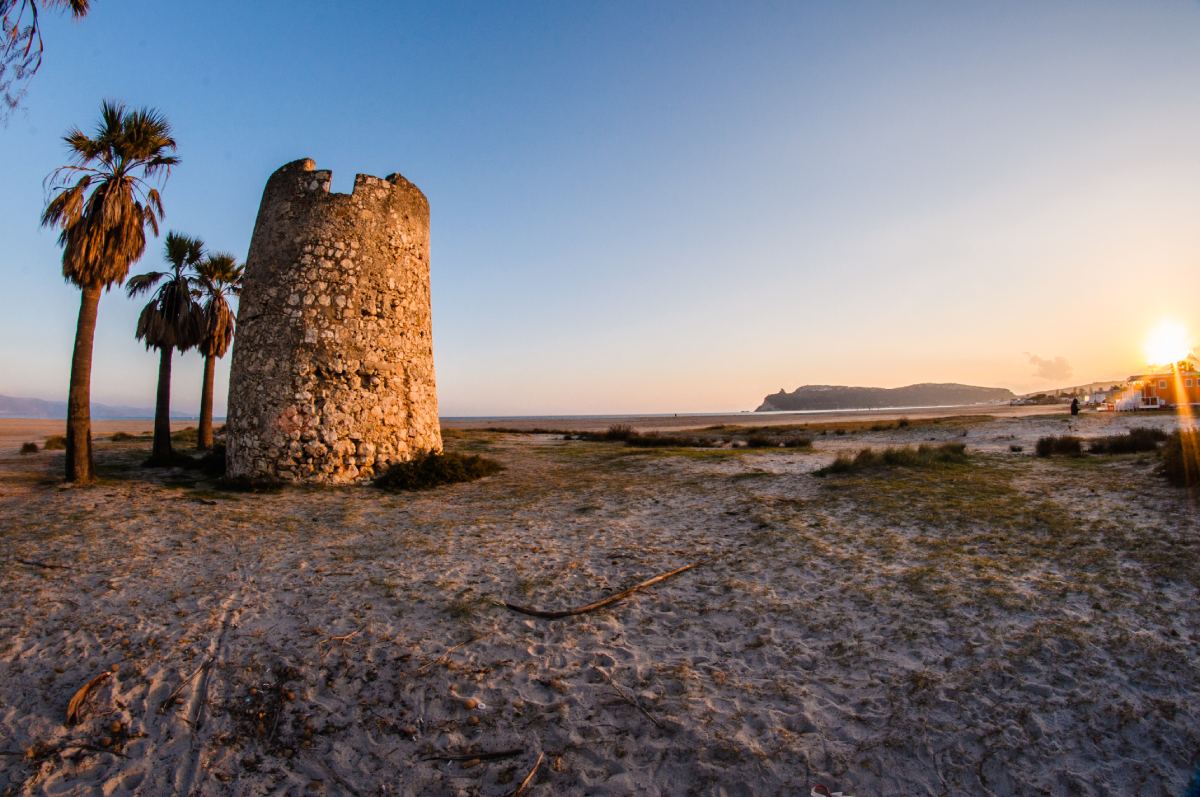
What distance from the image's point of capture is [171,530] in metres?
7.36

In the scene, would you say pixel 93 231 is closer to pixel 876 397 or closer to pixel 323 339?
pixel 323 339

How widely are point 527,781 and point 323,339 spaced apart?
A: 32.2 feet

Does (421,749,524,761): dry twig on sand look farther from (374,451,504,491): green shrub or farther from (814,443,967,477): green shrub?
(814,443,967,477): green shrub

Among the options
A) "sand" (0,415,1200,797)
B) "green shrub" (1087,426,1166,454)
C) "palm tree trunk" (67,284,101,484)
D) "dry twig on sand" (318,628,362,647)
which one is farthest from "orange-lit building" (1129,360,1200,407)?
"palm tree trunk" (67,284,101,484)

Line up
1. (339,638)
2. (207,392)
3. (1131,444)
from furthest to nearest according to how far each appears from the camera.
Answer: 1. (207,392)
2. (1131,444)
3. (339,638)

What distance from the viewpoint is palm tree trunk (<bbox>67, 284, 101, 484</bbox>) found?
10586 mm

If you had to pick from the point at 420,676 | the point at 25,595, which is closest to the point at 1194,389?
the point at 420,676

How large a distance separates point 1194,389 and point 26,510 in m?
49.1

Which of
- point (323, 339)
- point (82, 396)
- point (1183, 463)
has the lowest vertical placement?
point (1183, 463)

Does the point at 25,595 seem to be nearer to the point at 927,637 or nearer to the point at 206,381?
the point at 927,637

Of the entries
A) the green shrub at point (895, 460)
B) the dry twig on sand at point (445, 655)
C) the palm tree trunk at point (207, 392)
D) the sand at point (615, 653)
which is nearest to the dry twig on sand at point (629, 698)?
the sand at point (615, 653)

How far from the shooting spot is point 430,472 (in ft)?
37.6

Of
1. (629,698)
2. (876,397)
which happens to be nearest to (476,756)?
(629,698)

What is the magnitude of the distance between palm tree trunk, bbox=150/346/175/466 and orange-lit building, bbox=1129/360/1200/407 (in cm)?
4797
